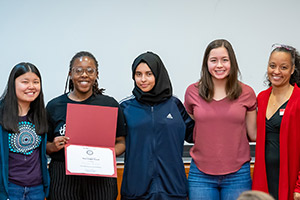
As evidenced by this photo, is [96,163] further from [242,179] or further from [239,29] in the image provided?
[239,29]

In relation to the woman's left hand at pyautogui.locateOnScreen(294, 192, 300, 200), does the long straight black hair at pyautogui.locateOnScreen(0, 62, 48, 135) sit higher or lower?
higher

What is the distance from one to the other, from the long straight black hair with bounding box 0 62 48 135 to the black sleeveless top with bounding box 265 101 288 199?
5.19 feet

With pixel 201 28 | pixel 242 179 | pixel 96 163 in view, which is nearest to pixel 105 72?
pixel 201 28

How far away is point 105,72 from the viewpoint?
3.89 metres

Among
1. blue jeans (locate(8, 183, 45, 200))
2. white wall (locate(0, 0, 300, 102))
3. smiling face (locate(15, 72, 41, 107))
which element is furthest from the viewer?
white wall (locate(0, 0, 300, 102))

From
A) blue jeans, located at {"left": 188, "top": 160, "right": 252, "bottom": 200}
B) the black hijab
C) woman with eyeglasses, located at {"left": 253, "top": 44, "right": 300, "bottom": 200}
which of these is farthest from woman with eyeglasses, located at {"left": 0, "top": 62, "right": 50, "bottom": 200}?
woman with eyeglasses, located at {"left": 253, "top": 44, "right": 300, "bottom": 200}

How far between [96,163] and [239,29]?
2236 mm

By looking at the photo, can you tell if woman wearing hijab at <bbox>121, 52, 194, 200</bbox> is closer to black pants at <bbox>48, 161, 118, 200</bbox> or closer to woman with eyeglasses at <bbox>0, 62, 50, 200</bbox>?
black pants at <bbox>48, 161, 118, 200</bbox>

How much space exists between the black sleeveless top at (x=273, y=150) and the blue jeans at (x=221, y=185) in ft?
0.52

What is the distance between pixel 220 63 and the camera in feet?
9.55

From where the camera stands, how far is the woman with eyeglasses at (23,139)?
2604 mm

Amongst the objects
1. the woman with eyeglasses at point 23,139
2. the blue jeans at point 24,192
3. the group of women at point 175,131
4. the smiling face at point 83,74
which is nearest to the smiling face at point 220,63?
the group of women at point 175,131

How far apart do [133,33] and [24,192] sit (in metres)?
1.92

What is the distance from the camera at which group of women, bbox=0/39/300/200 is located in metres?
2.75
